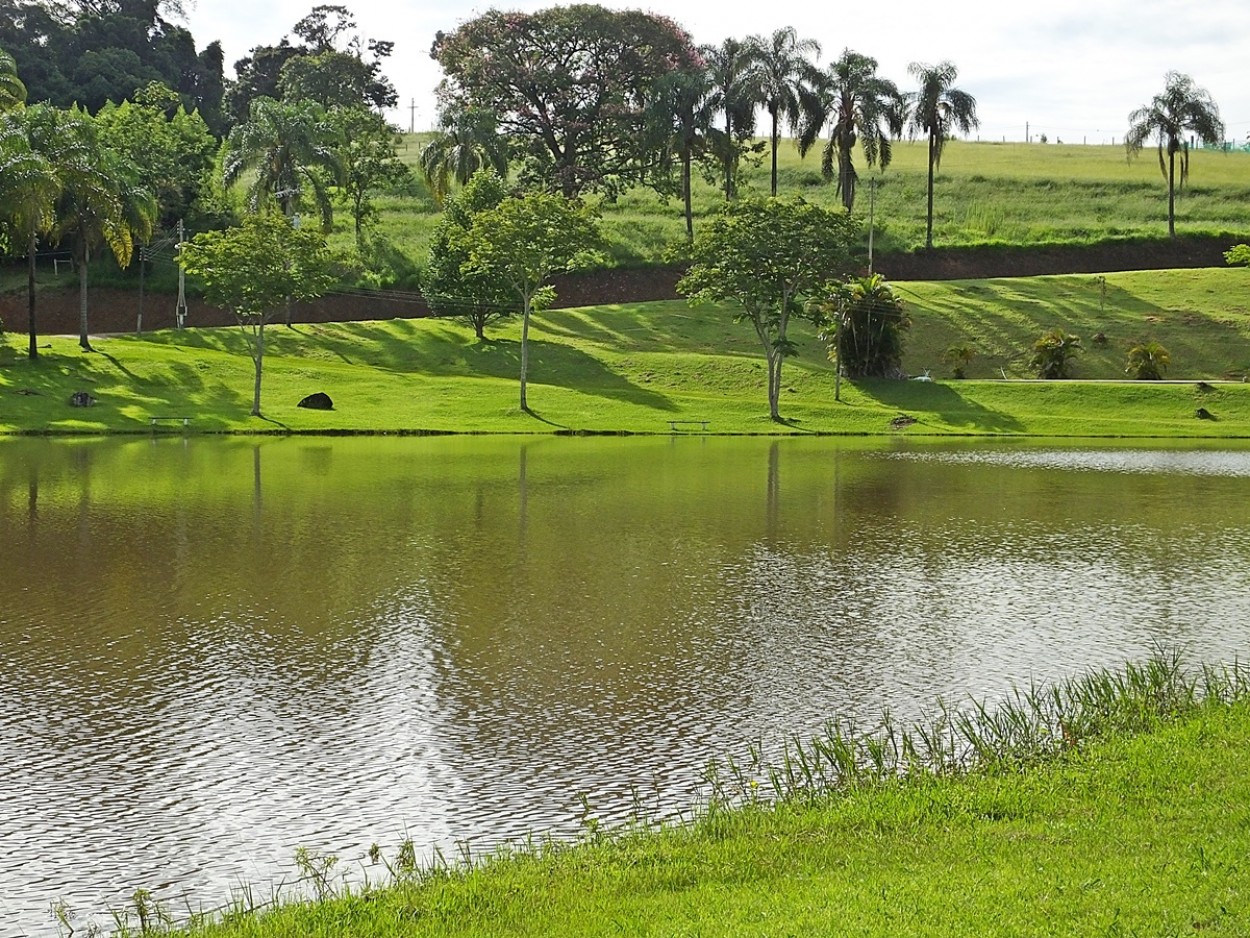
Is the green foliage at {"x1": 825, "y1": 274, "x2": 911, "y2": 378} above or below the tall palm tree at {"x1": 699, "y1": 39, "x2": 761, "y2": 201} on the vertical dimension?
below

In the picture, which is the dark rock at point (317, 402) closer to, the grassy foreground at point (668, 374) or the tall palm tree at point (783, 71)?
the grassy foreground at point (668, 374)

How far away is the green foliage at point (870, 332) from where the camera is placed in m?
81.1

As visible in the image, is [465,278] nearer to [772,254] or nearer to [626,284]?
[626,284]

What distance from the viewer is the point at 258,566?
3141 centimetres

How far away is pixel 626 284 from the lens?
358 ft

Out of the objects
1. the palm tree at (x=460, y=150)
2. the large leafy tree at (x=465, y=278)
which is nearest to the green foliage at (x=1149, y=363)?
the large leafy tree at (x=465, y=278)

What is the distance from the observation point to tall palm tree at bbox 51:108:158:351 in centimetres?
7706

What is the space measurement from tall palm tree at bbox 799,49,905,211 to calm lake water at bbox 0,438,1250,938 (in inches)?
2201

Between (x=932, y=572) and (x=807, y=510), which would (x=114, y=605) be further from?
(x=807, y=510)

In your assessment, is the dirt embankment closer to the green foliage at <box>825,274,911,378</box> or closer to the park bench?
the green foliage at <box>825,274,911,378</box>

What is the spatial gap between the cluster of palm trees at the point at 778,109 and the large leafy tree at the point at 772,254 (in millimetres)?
27044

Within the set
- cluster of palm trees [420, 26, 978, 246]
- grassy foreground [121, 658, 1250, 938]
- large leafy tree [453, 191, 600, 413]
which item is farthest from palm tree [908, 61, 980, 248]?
grassy foreground [121, 658, 1250, 938]

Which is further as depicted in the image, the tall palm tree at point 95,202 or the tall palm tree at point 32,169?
the tall palm tree at point 95,202

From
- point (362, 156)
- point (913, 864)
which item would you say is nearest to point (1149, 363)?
point (362, 156)
